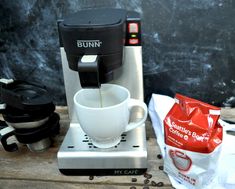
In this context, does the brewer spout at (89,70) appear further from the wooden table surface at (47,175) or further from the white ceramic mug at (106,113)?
the wooden table surface at (47,175)

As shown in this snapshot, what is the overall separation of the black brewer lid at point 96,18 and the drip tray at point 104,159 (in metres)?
0.25

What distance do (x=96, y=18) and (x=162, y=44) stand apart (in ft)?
0.94

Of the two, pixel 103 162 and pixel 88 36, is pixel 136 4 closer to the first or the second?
pixel 88 36

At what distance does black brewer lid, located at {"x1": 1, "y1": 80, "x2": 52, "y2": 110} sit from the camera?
0.59 metres

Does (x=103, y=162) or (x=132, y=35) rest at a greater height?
(x=132, y=35)

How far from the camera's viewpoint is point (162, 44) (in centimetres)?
76

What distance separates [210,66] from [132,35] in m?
0.30

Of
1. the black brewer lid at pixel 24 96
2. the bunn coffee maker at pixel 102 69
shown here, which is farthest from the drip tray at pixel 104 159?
the black brewer lid at pixel 24 96

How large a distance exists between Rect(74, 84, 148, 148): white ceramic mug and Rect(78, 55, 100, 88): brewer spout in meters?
0.07

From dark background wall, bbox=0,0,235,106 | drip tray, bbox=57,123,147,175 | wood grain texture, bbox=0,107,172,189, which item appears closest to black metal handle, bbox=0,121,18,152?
wood grain texture, bbox=0,107,172,189

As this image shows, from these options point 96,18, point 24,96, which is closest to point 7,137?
point 24,96

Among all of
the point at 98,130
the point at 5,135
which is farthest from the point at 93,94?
the point at 5,135

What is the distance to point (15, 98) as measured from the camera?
588 millimetres

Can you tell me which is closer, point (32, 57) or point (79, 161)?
point (79, 161)
